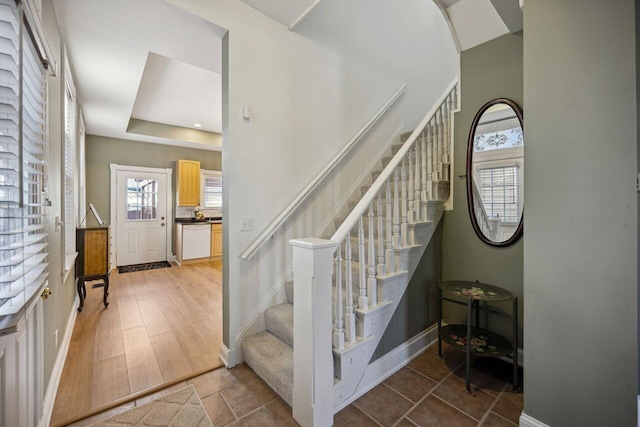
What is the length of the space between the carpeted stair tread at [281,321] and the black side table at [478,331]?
120cm

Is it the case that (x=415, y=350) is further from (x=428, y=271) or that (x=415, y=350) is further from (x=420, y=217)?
(x=420, y=217)

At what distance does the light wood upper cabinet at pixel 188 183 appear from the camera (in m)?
5.93

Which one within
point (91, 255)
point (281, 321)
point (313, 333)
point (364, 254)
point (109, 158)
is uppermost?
point (109, 158)

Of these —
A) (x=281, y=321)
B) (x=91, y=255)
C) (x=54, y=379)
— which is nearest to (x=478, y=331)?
(x=281, y=321)

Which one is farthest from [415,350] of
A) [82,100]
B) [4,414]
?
[82,100]

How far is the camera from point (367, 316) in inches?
71.9

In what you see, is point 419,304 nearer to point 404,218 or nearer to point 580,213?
point 404,218

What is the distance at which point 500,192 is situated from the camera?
2.22m

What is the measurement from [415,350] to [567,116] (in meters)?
1.95

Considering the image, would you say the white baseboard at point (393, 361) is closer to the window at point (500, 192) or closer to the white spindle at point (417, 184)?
the white spindle at point (417, 184)

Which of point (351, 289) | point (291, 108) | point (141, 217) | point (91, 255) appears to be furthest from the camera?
point (141, 217)

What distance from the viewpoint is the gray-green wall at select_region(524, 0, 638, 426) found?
1221mm

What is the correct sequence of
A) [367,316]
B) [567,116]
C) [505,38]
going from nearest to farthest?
[567,116]
[367,316]
[505,38]

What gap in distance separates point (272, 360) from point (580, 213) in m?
2.00
